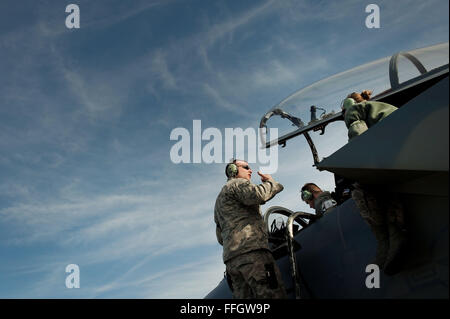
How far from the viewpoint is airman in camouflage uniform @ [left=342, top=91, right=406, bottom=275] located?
2.42m

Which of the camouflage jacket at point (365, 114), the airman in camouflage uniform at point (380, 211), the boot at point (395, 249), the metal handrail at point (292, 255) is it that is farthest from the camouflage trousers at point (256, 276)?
the camouflage jacket at point (365, 114)

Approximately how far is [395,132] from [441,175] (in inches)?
13.8

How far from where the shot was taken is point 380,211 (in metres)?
2.54

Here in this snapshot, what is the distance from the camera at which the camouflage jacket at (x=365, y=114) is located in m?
2.74

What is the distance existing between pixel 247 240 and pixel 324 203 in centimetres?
114

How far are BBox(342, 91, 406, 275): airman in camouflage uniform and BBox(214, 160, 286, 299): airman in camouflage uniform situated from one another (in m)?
0.92

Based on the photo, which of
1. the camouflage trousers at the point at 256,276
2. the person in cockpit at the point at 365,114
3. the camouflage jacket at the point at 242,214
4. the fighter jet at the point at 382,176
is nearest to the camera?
the fighter jet at the point at 382,176

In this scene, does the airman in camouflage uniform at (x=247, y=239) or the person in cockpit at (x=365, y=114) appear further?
the airman in camouflage uniform at (x=247, y=239)

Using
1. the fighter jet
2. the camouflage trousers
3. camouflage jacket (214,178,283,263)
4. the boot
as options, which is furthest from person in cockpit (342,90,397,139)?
the camouflage trousers

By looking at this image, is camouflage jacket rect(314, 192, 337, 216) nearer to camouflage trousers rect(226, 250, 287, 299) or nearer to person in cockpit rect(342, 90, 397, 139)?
camouflage trousers rect(226, 250, 287, 299)

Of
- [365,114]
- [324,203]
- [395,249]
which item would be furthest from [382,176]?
[324,203]

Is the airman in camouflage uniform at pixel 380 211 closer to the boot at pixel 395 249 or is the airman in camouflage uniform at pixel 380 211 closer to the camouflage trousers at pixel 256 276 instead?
the boot at pixel 395 249

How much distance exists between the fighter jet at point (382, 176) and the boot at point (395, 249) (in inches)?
1.6
